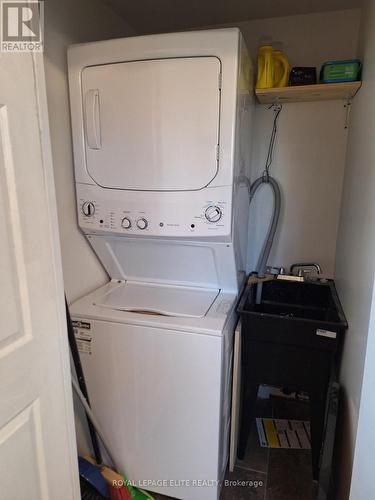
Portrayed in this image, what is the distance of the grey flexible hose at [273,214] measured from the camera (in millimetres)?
2199

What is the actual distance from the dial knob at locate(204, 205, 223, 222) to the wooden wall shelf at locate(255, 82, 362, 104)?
0.86m

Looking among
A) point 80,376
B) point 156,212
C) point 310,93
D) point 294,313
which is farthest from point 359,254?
point 80,376

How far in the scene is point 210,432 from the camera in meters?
1.55

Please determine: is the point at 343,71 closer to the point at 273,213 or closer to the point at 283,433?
the point at 273,213

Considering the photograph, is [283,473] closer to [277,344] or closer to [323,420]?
[323,420]

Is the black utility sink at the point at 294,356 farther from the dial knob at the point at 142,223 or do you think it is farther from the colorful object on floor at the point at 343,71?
the colorful object on floor at the point at 343,71

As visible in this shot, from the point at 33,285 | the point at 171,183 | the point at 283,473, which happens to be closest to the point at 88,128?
the point at 171,183

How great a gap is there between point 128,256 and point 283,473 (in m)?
1.55

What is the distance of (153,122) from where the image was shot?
1.54m

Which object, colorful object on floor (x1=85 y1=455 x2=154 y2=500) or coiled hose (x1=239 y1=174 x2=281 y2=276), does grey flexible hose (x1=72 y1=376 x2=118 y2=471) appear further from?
coiled hose (x1=239 y1=174 x2=281 y2=276)

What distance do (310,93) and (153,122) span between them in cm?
99

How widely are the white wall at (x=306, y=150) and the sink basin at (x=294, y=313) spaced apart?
0.26 metres

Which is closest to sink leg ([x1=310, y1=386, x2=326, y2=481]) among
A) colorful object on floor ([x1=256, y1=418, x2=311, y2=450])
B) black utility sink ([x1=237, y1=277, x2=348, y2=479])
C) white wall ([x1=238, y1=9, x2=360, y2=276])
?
black utility sink ([x1=237, y1=277, x2=348, y2=479])

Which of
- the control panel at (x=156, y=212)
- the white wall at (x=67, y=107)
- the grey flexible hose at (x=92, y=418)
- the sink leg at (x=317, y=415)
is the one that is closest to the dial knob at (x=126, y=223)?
the control panel at (x=156, y=212)
